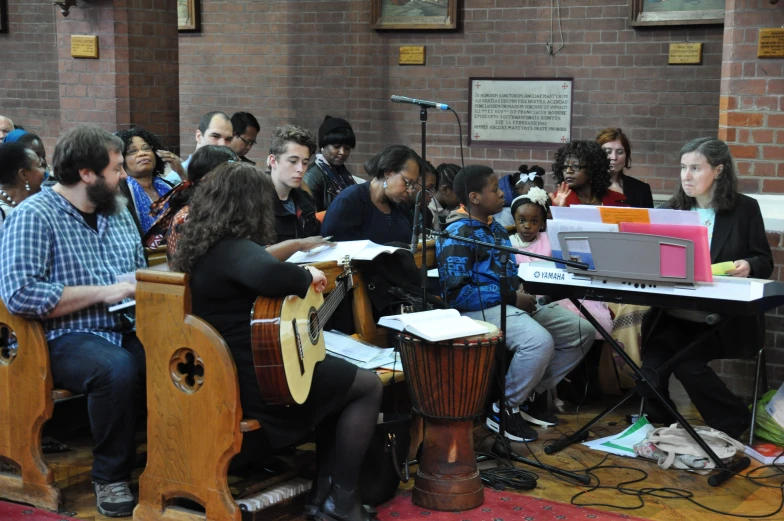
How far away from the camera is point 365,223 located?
5.49m

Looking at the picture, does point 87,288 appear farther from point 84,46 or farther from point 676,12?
point 676,12

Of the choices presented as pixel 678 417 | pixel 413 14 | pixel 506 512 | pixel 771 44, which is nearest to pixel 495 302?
pixel 678 417

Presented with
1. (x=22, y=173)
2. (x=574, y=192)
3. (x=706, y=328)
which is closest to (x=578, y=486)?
(x=706, y=328)

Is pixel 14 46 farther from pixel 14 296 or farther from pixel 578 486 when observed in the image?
pixel 578 486

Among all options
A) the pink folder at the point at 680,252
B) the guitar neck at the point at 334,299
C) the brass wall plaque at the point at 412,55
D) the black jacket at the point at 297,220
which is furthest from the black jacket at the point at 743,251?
the brass wall plaque at the point at 412,55

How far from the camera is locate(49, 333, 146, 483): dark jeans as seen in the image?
407 centimetres

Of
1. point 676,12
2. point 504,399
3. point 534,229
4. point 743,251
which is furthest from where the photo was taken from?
point 676,12

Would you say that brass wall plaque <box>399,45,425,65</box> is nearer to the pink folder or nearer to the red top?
the red top

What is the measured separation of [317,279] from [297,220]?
52.7 inches

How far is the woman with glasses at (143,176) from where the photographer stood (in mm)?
5508

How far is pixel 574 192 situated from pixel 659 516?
2556mm

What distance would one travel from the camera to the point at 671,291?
4.35m

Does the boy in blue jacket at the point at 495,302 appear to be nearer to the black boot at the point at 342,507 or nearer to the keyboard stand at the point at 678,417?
the keyboard stand at the point at 678,417

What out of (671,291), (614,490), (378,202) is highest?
(378,202)
